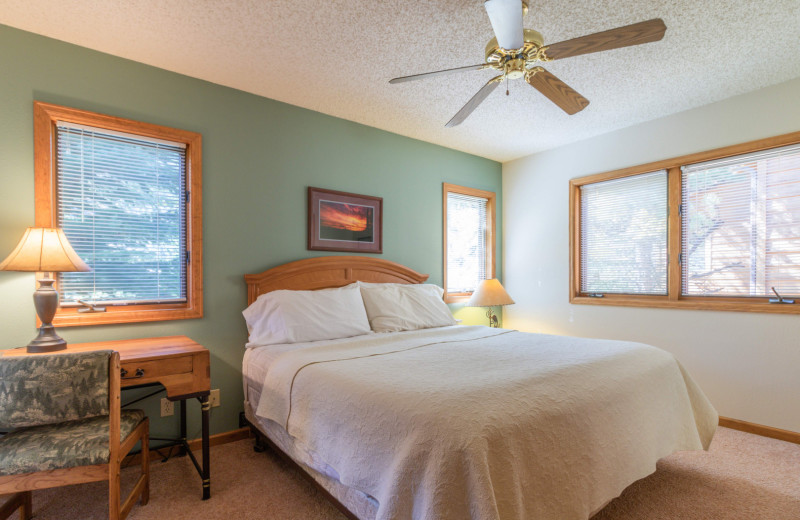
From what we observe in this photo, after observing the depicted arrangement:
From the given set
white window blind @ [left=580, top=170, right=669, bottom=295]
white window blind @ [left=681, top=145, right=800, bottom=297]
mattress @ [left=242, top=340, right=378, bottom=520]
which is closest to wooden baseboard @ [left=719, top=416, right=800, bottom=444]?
white window blind @ [left=681, top=145, right=800, bottom=297]

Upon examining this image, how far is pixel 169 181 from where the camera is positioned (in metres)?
2.70

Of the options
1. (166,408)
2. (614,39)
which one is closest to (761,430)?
(614,39)

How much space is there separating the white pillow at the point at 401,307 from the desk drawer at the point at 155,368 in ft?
4.40

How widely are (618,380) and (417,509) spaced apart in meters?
1.15

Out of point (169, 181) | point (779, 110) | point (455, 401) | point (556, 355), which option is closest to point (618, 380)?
point (556, 355)

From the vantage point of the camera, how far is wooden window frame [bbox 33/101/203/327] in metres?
2.23

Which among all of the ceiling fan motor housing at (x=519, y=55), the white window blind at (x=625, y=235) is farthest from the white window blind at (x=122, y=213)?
the white window blind at (x=625, y=235)

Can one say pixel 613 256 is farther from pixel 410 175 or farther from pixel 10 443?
pixel 10 443

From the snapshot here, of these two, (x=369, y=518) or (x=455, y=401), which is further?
(x=369, y=518)

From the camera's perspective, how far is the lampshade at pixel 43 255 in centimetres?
188

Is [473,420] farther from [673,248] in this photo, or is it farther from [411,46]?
[673,248]

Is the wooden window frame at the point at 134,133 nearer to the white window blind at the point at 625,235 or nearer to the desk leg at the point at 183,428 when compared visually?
the desk leg at the point at 183,428

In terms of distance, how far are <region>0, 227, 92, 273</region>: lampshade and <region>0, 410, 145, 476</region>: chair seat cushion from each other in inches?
29.1

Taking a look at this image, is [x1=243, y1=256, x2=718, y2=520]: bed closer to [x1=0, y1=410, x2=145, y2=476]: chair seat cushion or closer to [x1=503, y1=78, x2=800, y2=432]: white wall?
[x1=0, y1=410, x2=145, y2=476]: chair seat cushion
